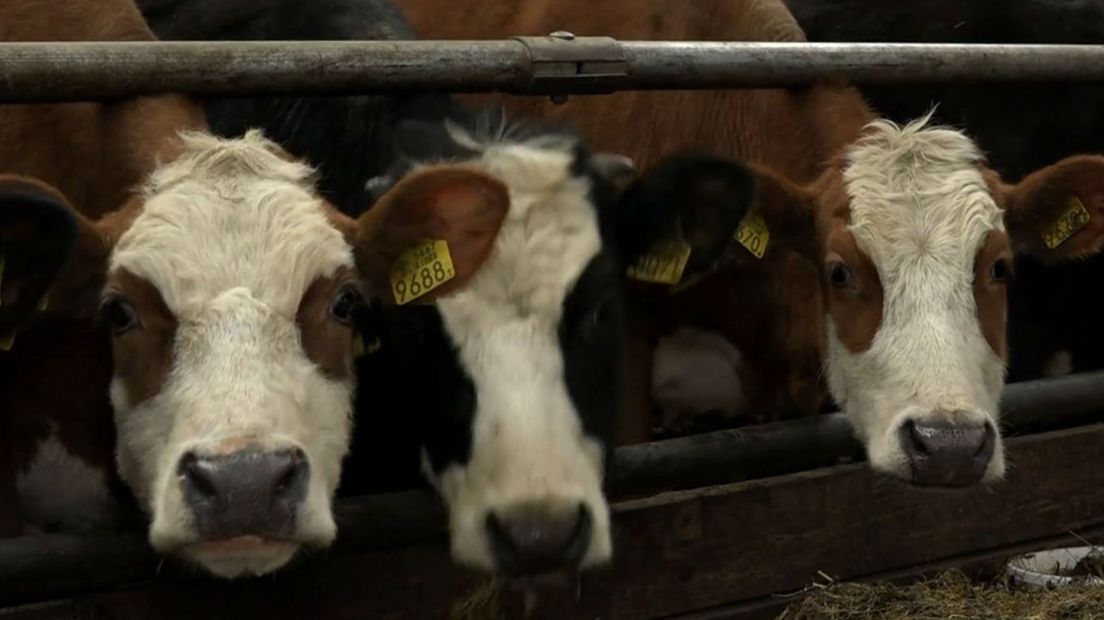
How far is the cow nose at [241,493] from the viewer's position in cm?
269

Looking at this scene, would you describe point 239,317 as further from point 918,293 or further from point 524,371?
point 918,293

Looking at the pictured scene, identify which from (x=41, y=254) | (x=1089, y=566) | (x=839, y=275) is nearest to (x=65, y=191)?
(x=41, y=254)

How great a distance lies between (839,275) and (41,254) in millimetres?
2227

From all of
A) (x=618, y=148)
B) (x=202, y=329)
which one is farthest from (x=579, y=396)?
(x=618, y=148)

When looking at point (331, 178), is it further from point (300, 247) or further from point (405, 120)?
point (300, 247)

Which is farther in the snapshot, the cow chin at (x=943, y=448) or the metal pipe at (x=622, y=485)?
the cow chin at (x=943, y=448)

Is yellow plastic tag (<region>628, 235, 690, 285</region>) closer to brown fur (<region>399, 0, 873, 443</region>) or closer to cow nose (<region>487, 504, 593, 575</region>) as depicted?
brown fur (<region>399, 0, 873, 443</region>)

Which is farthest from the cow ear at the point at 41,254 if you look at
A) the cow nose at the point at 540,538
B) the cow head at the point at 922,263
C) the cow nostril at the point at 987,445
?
the cow nostril at the point at 987,445

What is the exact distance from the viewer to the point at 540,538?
3094 millimetres

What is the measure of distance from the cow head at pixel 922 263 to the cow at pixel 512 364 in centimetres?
63

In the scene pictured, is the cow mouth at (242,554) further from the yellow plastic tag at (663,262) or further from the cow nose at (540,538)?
the yellow plastic tag at (663,262)

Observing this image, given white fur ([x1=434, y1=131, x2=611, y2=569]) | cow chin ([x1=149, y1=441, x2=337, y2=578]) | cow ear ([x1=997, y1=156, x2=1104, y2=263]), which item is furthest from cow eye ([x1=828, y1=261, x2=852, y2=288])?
cow chin ([x1=149, y1=441, x2=337, y2=578])

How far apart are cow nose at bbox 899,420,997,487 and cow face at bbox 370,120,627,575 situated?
820 mm

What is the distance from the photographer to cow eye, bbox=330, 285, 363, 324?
10.5 feet
